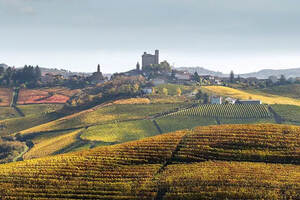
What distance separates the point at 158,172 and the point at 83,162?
1016 cm

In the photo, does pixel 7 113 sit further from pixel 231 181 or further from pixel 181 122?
pixel 231 181

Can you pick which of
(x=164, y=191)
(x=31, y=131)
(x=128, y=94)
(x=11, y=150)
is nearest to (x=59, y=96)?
(x=128, y=94)

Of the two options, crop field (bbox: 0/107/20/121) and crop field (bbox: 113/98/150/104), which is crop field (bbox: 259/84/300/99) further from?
crop field (bbox: 0/107/20/121)

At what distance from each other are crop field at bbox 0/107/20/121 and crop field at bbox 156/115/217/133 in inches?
2961

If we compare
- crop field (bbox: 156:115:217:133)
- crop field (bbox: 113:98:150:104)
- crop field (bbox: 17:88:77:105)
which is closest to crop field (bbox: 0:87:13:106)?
crop field (bbox: 17:88:77:105)

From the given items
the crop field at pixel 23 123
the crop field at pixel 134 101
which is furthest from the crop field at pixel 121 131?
Answer: the crop field at pixel 23 123

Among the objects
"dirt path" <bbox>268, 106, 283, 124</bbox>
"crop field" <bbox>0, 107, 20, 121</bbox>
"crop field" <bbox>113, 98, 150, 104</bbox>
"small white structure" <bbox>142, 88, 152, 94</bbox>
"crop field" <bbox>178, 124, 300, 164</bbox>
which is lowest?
"crop field" <bbox>0, 107, 20, 121</bbox>

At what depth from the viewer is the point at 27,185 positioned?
3597 cm

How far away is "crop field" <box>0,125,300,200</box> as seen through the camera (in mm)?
32531

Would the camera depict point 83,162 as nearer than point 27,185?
No

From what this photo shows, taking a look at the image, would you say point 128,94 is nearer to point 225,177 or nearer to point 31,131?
point 31,131

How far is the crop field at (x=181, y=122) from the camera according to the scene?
101m

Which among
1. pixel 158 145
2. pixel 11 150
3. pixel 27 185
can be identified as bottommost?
pixel 11 150

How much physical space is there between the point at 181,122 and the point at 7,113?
87827 mm
